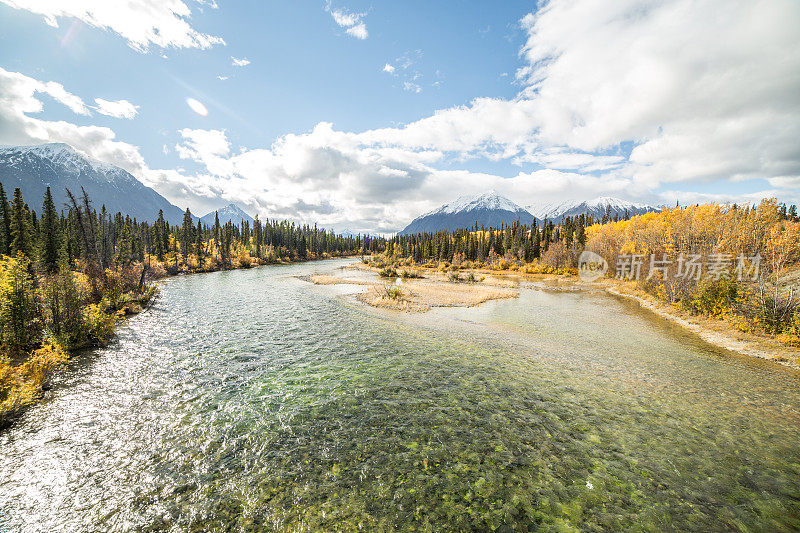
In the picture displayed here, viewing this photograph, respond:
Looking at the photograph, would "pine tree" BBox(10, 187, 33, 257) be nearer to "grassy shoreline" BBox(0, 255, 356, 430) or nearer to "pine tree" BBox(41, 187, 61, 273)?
"pine tree" BBox(41, 187, 61, 273)

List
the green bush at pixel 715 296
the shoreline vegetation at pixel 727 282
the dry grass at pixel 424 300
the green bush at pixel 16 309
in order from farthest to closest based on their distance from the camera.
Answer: the dry grass at pixel 424 300
the green bush at pixel 715 296
the shoreline vegetation at pixel 727 282
the green bush at pixel 16 309

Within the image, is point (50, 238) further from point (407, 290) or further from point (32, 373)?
point (407, 290)

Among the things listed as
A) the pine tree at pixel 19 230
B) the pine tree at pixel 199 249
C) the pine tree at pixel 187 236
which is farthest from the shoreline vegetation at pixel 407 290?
the pine tree at pixel 187 236

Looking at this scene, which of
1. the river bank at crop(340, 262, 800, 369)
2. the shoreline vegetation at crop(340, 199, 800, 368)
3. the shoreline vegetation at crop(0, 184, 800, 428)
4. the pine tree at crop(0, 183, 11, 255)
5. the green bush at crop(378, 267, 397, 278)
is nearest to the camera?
the shoreline vegetation at crop(0, 184, 800, 428)

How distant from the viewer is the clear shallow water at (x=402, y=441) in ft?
23.0

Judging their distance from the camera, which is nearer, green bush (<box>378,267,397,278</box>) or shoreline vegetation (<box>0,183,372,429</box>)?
shoreline vegetation (<box>0,183,372,429</box>)

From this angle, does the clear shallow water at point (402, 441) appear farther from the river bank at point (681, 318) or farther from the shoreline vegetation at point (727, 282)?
the shoreline vegetation at point (727, 282)

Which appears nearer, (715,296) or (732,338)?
(732,338)

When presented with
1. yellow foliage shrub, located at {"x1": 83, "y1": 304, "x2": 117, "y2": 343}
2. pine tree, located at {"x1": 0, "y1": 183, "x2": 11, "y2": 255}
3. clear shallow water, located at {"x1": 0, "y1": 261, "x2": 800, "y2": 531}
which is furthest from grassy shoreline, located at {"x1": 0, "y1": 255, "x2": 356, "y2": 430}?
pine tree, located at {"x1": 0, "y1": 183, "x2": 11, "y2": 255}

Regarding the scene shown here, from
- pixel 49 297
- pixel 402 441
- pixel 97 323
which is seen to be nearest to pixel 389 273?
pixel 97 323

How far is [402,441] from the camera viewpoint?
9.62m

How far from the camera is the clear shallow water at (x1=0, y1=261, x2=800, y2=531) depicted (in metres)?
7.01

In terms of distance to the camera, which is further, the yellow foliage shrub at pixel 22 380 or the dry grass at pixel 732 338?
the dry grass at pixel 732 338

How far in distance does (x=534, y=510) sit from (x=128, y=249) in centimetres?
10077
